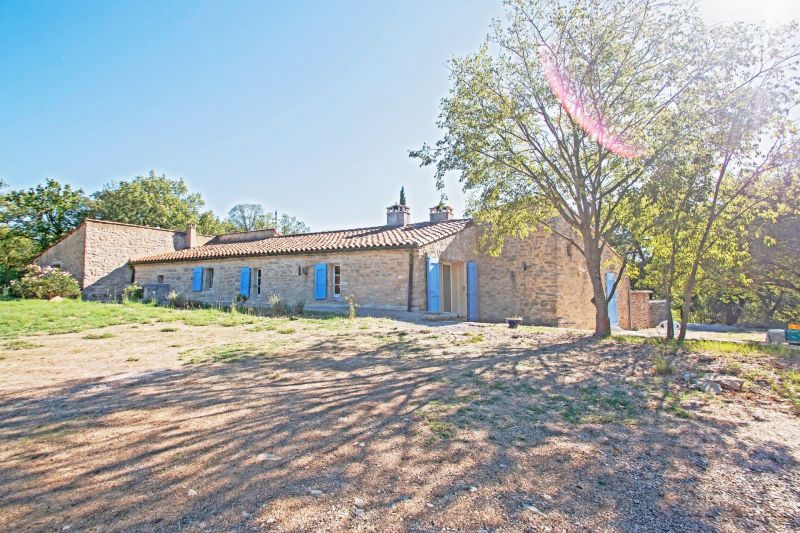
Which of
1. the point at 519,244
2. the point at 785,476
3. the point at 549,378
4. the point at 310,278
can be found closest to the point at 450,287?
the point at 519,244

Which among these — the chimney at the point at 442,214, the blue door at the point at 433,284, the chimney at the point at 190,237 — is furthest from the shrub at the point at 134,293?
the chimney at the point at 442,214

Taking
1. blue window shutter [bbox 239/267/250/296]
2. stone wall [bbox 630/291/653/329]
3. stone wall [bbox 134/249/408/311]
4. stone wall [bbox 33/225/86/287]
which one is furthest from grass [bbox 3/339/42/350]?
stone wall [bbox 630/291/653/329]

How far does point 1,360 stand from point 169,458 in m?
5.08

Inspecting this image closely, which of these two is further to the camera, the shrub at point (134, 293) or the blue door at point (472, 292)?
the shrub at point (134, 293)

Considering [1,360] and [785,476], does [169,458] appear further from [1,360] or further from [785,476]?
[1,360]

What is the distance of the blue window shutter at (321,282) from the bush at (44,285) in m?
9.68

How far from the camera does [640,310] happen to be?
20250mm

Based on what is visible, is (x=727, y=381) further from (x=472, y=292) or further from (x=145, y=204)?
(x=145, y=204)

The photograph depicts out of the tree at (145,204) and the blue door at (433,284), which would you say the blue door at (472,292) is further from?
the tree at (145,204)

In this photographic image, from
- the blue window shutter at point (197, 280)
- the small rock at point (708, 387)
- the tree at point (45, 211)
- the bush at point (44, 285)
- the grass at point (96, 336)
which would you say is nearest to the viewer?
the small rock at point (708, 387)

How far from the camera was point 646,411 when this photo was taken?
4.35 m

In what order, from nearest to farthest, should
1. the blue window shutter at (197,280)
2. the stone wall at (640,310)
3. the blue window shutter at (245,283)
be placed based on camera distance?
the blue window shutter at (245,283), the blue window shutter at (197,280), the stone wall at (640,310)

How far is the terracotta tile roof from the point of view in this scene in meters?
14.4

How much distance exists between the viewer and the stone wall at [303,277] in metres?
13.9
